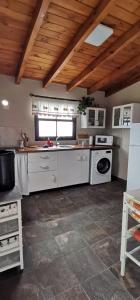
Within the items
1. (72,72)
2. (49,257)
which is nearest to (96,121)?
(72,72)

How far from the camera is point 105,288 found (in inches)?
53.1

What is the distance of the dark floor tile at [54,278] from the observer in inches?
52.4

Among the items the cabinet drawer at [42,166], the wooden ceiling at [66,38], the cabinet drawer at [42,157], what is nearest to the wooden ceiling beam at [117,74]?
the wooden ceiling at [66,38]

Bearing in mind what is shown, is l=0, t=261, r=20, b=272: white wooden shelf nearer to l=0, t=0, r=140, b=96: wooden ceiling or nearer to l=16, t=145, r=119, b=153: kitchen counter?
l=16, t=145, r=119, b=153: kitchen counter

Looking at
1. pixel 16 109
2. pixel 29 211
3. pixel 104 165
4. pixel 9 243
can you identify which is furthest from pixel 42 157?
pixel 9 243

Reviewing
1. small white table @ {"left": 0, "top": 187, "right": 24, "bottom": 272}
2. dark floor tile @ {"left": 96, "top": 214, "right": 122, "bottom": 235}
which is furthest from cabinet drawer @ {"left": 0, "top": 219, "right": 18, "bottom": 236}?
dark floor tile @ {"left": 96, "top": 214, "right": 122, "bottom": 235}

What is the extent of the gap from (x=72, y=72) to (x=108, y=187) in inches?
103

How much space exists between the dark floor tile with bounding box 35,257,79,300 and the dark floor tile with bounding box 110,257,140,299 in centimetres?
39

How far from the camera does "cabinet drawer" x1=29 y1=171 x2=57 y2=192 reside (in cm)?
307

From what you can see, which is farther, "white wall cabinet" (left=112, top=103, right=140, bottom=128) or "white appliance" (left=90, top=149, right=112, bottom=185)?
"white appliance" (left=90, top=149, right=112, bottom=185)

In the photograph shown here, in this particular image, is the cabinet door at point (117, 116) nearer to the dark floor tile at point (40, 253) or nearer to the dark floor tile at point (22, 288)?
the dark floor tile at point (40, 253)

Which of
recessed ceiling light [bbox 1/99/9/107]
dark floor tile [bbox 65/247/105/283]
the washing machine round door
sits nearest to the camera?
dark floor tile [bbox 65/247/105/283]

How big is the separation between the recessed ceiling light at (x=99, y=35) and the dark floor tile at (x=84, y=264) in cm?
268

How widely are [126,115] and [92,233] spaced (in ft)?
8.29
